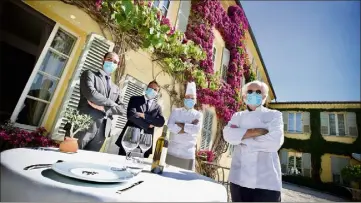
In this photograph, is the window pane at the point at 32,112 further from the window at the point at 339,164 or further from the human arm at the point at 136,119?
the window at the point at 339,164

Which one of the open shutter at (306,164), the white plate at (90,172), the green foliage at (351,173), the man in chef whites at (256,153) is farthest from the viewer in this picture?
the open shutter at (306,164)

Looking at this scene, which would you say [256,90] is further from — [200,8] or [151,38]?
[200,8]

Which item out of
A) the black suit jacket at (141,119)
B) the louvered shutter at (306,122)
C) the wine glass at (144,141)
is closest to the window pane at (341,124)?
the louvered shutter at (306,122)

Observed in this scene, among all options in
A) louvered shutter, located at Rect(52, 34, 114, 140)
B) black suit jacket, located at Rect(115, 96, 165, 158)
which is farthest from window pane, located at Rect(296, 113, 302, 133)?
louvered shutter, located at Rect(52, 34, 114, 140)

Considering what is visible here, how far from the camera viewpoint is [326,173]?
1.32 m

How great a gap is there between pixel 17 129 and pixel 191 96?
1252mm

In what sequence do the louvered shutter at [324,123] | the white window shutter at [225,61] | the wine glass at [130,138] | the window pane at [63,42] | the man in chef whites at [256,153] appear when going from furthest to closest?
the white window shutter at [225,61]
the window pane at [63,42]
the louvered shutter at [324,123]
the man in chef whites at [256,153]
the wine glass at [130,138]

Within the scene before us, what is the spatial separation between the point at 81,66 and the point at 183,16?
6.44 feet

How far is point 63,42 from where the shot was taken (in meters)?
1.66

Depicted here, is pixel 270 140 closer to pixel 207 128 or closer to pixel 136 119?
pixel 136 119

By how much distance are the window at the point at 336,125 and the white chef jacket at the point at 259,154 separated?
0.84 meters

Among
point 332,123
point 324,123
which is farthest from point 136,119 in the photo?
point 332,123

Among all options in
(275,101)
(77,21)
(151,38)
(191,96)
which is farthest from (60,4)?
(275,101)

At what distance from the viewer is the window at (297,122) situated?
61.1 inches
